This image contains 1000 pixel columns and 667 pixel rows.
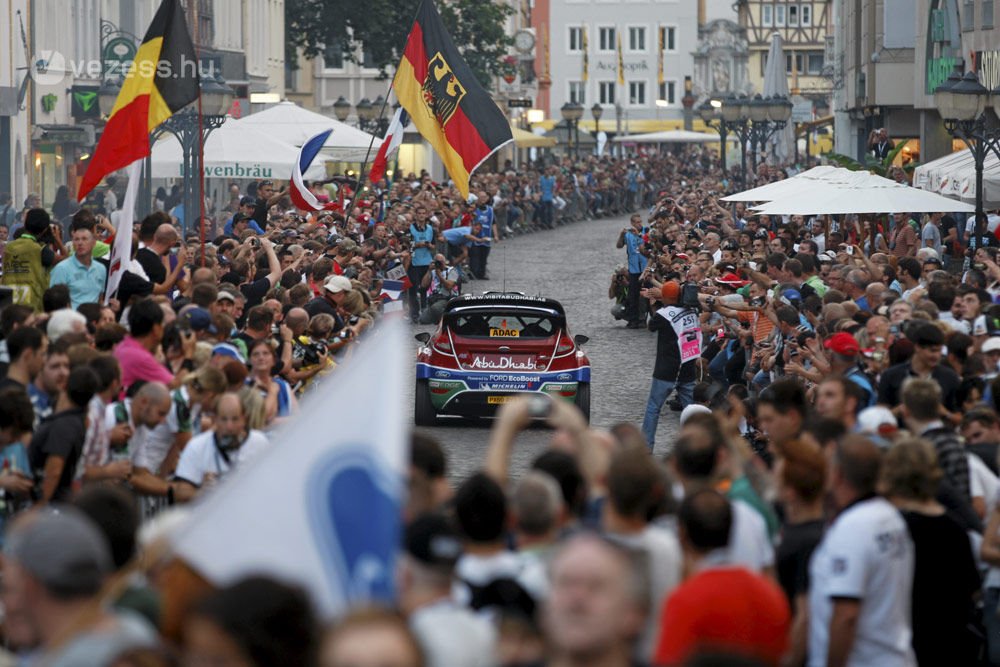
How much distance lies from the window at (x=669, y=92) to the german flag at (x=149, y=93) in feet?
343

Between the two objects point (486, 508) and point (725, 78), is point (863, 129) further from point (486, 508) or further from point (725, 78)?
point (725, 78)

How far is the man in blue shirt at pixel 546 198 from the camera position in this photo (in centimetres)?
5606

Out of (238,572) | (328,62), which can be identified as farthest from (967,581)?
(328,62)

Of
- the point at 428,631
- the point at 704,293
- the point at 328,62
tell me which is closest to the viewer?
the point at 428,631

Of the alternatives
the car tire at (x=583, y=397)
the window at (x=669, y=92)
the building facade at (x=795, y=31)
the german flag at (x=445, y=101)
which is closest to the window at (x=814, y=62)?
the building facade at (x=795, y=31)

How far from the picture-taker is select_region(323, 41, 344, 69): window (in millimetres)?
65188

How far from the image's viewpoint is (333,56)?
67.3 meters

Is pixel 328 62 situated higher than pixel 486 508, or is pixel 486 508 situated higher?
pixel 328 62

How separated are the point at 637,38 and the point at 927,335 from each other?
111639mm

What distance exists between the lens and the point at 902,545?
21.5 ft

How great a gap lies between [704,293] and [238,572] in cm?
1444

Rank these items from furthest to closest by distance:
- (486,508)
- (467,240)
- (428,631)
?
(467,240) → (486,508) → (428,631)

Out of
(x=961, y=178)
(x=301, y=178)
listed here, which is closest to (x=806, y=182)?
(x=961, y=178)

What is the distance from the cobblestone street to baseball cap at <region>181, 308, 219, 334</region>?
404 centimetres
